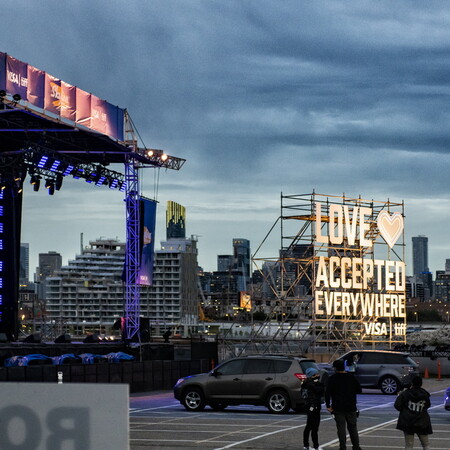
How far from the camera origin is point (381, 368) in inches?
1291

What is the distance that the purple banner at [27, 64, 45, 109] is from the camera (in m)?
49.4

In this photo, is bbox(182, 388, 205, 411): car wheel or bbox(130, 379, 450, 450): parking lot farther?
bbox(182, 388, 205, 411): car wheel

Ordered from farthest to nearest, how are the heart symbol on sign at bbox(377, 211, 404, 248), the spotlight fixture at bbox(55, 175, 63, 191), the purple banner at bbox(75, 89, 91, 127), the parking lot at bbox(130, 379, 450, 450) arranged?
the heart symbol on sign at bbox(377, 211, 404, 248), the spotlight fixture at bbox(55, 175, 63, 191), the purple banner at bbox(75, 89, 91, 127), the parking lot at bbox(130, 379, 450, 450)

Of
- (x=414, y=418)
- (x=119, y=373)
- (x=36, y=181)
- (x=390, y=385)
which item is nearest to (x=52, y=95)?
(x=36, y=181)

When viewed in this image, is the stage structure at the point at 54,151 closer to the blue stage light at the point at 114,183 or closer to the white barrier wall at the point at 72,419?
the blue stage light at the point at 114,183

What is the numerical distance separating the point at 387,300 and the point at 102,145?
19.3 m

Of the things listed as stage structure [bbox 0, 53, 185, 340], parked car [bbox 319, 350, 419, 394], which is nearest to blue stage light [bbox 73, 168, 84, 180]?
stage structure [bbox 0, 53, 185, 340]

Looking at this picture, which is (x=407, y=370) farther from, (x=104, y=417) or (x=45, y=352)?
(x=104, y=417)

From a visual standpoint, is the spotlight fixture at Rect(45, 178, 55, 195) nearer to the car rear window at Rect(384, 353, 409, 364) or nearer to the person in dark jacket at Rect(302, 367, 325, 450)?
the car rear window at Rect(384, 353, 409, 364)

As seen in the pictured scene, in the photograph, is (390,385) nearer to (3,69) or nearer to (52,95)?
(3,69)

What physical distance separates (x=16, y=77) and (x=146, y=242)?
14.4 m

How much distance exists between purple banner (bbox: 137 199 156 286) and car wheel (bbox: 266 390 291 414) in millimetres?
33592

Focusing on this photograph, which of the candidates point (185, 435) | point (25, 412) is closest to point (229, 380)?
point (185, 435)

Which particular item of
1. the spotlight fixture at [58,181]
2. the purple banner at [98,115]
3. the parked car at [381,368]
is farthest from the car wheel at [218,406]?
the purple banner at [98,115]
